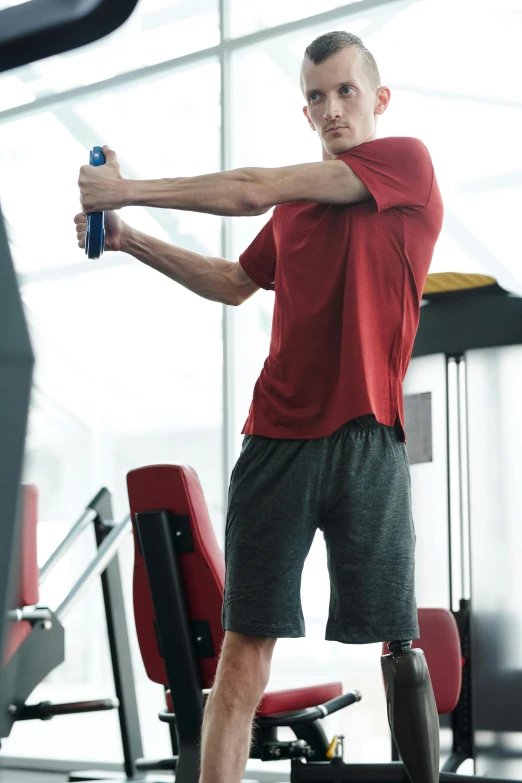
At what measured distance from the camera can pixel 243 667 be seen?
1.39m

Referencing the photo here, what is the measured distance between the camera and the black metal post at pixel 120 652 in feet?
8.58

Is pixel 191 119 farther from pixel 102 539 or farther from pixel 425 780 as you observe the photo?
pixel 425 780

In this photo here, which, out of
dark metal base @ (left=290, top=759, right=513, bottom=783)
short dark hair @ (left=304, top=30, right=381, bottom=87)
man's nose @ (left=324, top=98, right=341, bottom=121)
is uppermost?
short dark hair @ (left=304, top=30, right=381, bottom=87)

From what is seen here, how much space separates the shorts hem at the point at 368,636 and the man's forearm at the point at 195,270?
0.66 m

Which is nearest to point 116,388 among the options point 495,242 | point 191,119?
point 191,119

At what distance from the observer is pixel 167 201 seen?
4.03ft

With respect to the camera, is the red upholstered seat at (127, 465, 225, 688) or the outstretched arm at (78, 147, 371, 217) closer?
the outstretched arm at (78, 147, 371, 217)

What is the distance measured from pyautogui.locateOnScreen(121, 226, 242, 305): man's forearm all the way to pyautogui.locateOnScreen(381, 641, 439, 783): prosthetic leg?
0.72 meters

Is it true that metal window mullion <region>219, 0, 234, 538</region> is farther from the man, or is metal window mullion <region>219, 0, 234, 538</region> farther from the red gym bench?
the man

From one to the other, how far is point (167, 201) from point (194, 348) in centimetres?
398

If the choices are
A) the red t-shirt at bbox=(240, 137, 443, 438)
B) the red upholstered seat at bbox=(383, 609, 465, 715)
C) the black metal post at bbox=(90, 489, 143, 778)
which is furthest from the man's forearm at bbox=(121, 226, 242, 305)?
the black metal post at bbox=(90, 489, 143, 778)

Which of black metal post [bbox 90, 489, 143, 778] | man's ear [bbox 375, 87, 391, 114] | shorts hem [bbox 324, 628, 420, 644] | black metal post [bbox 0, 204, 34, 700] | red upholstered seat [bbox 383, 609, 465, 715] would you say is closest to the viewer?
black metal post [bbox 0, 204, 34, 700]

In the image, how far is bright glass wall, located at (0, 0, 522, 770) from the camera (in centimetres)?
364

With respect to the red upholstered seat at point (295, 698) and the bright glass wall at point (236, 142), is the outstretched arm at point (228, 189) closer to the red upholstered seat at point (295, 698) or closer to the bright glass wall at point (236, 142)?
the red upholstered seat at point (295, 698)
